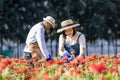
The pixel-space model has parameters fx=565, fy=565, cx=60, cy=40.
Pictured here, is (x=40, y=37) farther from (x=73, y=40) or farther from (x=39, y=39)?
(x=73, y=40)

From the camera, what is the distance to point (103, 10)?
2869 cm

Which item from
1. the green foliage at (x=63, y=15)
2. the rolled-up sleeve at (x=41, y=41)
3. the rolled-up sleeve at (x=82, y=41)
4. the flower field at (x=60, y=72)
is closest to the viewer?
the flower field at (x=60, y=72)

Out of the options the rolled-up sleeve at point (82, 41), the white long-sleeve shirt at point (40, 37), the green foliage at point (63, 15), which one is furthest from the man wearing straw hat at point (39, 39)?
the green foliage at point (63, 15)

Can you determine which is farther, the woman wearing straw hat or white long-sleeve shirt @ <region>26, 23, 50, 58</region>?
the woman wearing straw hat

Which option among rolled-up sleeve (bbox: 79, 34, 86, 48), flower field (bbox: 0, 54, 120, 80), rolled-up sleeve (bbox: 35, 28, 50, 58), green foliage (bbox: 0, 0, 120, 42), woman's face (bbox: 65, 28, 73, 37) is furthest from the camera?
green foliage (bbox: 0, 0, 120, 42)

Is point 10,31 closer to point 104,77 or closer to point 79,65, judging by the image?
point 79,65

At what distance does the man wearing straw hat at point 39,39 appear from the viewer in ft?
31.7

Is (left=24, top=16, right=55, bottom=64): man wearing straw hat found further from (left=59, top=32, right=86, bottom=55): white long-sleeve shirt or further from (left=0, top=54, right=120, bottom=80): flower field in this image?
(left=0, top=54, right=120, bottom=80): flower field

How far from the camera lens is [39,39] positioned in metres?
9.66

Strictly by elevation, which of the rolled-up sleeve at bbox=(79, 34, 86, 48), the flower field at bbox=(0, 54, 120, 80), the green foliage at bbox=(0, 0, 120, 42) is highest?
the green foliage at bbox=(0, 0, 120, 42)

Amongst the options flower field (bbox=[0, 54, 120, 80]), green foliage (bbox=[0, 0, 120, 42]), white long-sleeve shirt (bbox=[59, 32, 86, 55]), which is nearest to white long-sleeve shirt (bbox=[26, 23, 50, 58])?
white long-sleeve shirt (bbox=[59, 32, 86, 55])

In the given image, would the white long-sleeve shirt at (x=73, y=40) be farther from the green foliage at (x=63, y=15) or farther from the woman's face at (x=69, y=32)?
the green foliage at (x=63, y=15)

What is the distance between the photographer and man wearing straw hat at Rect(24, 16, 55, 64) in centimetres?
966

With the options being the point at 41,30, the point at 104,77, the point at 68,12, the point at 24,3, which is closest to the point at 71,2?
the point at 68,12
